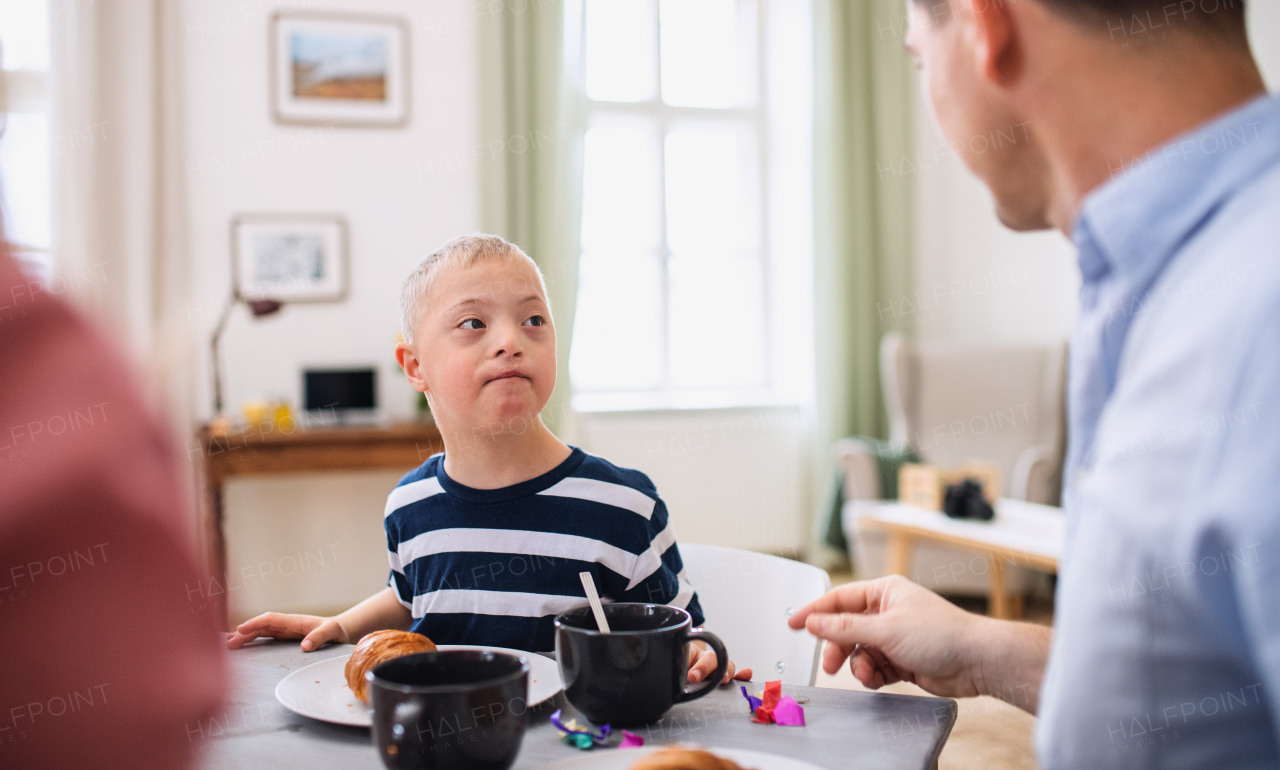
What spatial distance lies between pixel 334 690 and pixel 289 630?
→ 26 centimetres

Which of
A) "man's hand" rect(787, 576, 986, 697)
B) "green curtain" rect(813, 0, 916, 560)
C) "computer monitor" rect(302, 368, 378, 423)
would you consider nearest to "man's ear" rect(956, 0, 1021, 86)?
"man's hand" rect(787, 576, 986, 697)

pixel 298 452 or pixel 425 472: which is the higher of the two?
pixel 425 472

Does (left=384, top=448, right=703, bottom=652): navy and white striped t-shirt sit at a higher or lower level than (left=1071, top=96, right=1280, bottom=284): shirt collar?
lower

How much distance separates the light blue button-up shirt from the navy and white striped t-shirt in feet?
2.21

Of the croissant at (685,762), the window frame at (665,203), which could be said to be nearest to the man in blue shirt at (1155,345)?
the croissant at (685,762)

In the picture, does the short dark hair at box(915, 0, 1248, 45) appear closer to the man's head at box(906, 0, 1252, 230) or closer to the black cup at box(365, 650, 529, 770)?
the man's head at box(906, 0, 1252, 230)

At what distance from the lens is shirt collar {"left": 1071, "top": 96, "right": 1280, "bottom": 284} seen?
469mm

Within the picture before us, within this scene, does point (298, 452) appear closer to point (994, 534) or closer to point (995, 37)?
point (994, 534)

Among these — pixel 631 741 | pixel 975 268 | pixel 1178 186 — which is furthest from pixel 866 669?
pixel 975 268

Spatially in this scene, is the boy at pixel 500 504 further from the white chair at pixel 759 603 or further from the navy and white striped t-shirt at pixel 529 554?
the white chair at pixel 759 603

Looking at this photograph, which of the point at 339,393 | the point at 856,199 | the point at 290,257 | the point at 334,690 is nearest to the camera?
the point at 334,690

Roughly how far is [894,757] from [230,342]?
3.89 meters

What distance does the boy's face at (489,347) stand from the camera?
111cm

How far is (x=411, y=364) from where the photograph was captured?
1264 mm
